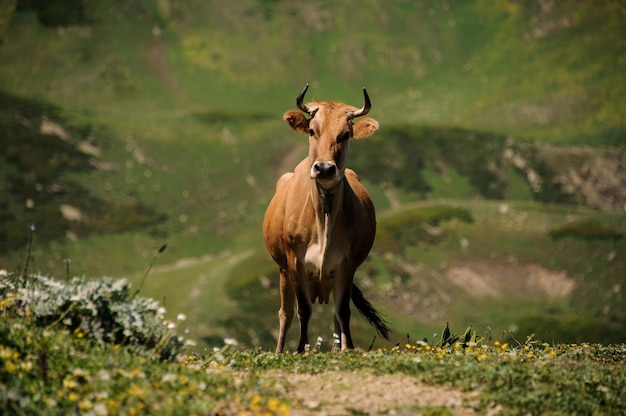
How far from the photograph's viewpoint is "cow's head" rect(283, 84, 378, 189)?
671 inches

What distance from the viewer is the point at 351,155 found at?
71.6 meters

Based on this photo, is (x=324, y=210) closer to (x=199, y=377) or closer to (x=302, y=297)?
(x=302, y=297)

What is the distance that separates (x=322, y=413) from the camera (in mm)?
11086

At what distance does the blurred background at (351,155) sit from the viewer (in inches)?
2036

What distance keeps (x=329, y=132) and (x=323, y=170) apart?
3.15 feet

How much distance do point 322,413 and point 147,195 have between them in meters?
55.6

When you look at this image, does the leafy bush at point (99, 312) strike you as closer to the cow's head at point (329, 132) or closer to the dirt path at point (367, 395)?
the dirt path at point (367, 395)

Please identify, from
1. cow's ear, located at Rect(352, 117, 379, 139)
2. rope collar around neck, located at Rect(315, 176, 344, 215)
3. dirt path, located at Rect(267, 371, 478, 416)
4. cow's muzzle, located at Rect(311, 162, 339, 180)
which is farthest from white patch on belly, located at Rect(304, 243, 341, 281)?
dirt path, located at Rect(267, 371, 478, 416)

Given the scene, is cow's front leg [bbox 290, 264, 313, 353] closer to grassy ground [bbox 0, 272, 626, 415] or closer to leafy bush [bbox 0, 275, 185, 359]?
grassy ground [bbox 0, 272, 626, 415]

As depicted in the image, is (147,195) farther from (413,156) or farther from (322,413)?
(322,413)

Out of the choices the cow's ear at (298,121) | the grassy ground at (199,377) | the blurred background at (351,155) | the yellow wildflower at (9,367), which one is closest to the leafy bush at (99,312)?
the grassy ground at (199,377)

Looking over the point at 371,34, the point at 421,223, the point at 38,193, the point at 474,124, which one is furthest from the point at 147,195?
the point at 371,34

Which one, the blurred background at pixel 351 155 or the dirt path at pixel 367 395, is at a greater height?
the blurred background at pixel 351 155

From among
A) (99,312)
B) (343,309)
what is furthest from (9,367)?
(343,309)
